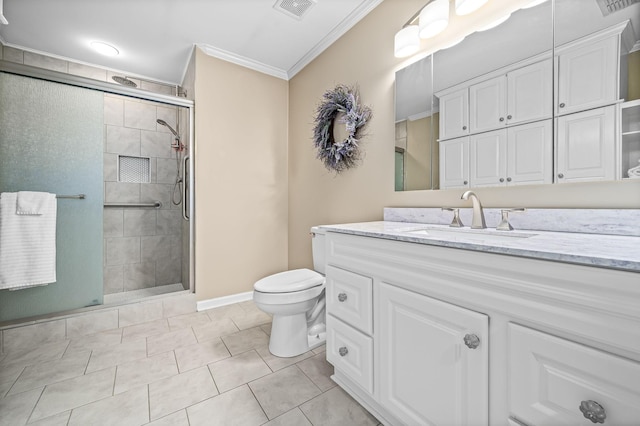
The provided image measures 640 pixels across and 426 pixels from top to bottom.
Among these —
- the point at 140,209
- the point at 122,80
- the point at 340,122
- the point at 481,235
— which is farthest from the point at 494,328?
the point at 122,80

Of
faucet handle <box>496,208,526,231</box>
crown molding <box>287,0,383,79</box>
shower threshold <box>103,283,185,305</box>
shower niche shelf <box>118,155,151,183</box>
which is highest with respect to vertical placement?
crown molding <box>287,0,383,79</box>

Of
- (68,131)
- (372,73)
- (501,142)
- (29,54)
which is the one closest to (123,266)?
(68,131)

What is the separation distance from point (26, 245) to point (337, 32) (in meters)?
2.75

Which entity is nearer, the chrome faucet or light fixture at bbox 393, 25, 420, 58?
the chrome faucet

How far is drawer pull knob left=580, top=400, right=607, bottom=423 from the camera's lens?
57cm

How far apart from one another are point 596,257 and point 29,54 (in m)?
4.05

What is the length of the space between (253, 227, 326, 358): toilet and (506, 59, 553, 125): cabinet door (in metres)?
1.12

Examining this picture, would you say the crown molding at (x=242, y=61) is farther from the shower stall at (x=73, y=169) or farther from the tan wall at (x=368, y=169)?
the shower stall at (x=73, y=169)

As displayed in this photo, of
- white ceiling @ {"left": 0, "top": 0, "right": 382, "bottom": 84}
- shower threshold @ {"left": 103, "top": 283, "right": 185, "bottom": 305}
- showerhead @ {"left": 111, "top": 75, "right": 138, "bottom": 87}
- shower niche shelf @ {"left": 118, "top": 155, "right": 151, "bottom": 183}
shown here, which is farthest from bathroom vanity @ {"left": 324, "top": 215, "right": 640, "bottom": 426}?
showerhead @ {"left": 111, "top": 75, "right": 138, "bottom": 87}

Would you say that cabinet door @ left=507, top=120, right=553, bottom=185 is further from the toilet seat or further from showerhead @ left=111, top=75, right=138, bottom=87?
showerhead @ left=111, top=75, right=138, bottom=87

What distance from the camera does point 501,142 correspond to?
125cm

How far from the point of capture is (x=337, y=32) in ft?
7.06

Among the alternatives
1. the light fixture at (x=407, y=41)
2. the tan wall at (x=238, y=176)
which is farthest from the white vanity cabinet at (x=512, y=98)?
the tan wall at (x=238, y=176)

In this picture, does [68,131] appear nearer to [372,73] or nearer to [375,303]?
[372,73]
